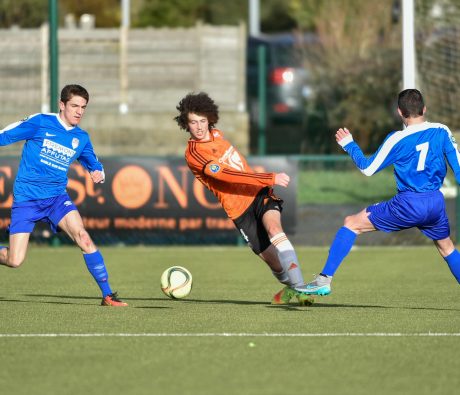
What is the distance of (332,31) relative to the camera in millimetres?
29469

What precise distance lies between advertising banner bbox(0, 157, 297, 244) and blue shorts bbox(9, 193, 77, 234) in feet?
25.4

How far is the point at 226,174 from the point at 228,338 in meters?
2.10

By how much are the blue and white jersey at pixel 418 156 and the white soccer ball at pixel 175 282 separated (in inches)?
84.4

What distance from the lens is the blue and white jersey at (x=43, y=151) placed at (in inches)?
434

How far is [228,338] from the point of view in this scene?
874cm

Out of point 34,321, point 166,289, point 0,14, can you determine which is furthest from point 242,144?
point 34,321

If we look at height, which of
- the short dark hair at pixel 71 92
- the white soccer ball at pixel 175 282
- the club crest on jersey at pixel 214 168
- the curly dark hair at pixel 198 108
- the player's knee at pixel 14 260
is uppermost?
the short dark hair at pixel 71 92

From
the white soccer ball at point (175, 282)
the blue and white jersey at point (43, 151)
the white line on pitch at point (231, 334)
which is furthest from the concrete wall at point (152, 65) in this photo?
the white line on pitch at point (231, 334)

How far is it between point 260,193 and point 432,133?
1671 millimetres

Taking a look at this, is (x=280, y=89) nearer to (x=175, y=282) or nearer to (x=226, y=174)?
(x=175, y=282)

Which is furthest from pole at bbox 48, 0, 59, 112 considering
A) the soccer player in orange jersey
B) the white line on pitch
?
the white line on pitch

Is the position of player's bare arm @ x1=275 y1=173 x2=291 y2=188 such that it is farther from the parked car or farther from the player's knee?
the parked car

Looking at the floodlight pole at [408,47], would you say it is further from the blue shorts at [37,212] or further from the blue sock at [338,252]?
the blue shorts at [37,212]

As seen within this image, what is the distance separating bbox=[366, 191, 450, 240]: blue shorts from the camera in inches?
397
